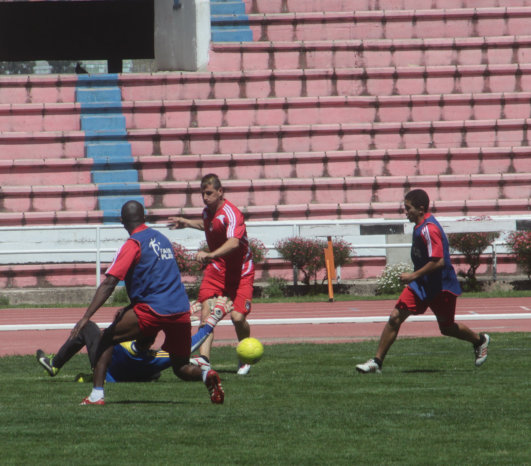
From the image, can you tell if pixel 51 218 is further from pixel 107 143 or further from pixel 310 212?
pixel 310 212

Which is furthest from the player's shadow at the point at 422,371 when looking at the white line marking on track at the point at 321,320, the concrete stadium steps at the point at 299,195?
the concrete stadium steps at the point at 299,195

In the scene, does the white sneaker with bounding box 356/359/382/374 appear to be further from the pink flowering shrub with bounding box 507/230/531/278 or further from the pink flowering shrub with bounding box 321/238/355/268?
the pink flowering shrub with bounding box 507/230/531/278

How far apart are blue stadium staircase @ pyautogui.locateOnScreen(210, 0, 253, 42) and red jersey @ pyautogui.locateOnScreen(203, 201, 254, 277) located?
19.0 m

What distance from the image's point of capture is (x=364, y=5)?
99.2ft

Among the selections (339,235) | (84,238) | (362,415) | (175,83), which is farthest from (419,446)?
(175,83)

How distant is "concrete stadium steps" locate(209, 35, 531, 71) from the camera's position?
29.2 meters

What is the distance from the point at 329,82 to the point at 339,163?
2683 millimetres

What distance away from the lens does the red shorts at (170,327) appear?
8703 millimetres

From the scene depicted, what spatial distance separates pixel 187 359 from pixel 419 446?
2847mm

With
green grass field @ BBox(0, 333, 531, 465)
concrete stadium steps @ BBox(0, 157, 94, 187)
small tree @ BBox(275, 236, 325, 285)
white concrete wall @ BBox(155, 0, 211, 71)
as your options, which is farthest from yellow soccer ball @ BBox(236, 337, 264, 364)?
white concrete wall @ BBox(155, 0, 211, 71)

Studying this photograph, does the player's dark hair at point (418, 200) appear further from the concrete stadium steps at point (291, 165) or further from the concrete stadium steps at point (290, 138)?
the concrete stadium steps at point (290, 138)

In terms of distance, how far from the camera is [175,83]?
2864 centimetres

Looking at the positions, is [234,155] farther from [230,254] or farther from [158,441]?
[158,441]

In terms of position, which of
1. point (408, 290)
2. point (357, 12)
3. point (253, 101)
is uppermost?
point (357, 12)
